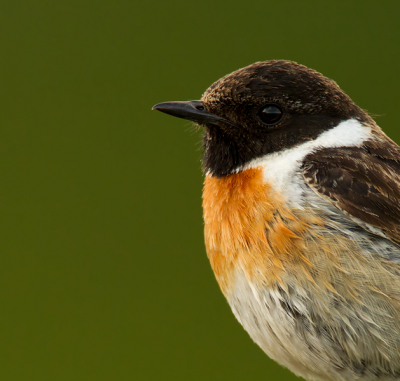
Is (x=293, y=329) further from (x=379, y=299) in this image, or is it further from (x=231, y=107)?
(x=231, y=107)

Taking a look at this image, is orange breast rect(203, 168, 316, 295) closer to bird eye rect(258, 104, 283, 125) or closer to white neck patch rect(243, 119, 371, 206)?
white neck patch rect(243, 119, 371, 206)

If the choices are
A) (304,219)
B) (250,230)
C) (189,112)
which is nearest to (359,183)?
(304,219)

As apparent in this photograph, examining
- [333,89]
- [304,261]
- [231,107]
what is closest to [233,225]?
[304,261]

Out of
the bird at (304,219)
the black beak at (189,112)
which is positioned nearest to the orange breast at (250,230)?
the bird at (304,219)

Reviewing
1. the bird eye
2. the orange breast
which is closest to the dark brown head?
the bird eye

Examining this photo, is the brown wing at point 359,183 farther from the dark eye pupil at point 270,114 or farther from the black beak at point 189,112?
the black beak at point 189,112

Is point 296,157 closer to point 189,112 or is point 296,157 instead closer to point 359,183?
point 359,183
